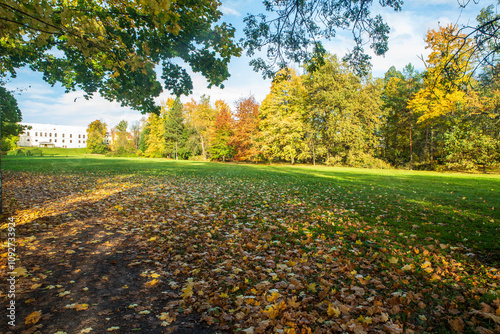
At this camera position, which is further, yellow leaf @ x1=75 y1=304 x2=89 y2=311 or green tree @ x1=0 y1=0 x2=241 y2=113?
green tree @ x1=0 y1=0 x2=241 y2=113

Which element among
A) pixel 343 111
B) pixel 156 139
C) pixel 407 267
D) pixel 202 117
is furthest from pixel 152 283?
pixel 156 139

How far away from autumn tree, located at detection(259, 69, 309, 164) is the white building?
98855 mm

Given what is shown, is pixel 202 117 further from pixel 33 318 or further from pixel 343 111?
pixel 33 318

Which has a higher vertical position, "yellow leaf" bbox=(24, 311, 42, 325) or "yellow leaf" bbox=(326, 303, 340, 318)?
"yellow leaf" bbox=(326, 303, 340, 318)

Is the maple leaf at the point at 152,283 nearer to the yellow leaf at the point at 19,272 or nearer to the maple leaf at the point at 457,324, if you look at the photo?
the yellow leaf at the point at 19,272

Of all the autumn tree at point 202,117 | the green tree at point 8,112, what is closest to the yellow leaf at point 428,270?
the green tree at point 8,112

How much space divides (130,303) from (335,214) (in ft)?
17.7

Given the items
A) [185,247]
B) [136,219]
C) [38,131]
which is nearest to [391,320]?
[185,247]

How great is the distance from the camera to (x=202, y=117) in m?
45.7

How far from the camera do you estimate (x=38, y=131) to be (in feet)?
300

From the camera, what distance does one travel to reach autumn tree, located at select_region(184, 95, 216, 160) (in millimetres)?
44750

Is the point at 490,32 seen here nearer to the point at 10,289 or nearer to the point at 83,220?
the point at 10,289

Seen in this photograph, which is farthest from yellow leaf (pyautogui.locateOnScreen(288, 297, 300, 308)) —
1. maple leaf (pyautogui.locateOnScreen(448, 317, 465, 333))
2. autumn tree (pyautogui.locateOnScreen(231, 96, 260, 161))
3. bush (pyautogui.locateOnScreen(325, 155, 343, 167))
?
autumn tree (pyautogui.locateOnScreen(231, 96, 260, 161))

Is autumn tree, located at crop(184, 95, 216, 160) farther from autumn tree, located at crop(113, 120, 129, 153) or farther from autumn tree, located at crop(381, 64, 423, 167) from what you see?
autumn tree, located at crop(381, 64, 423, 167)
